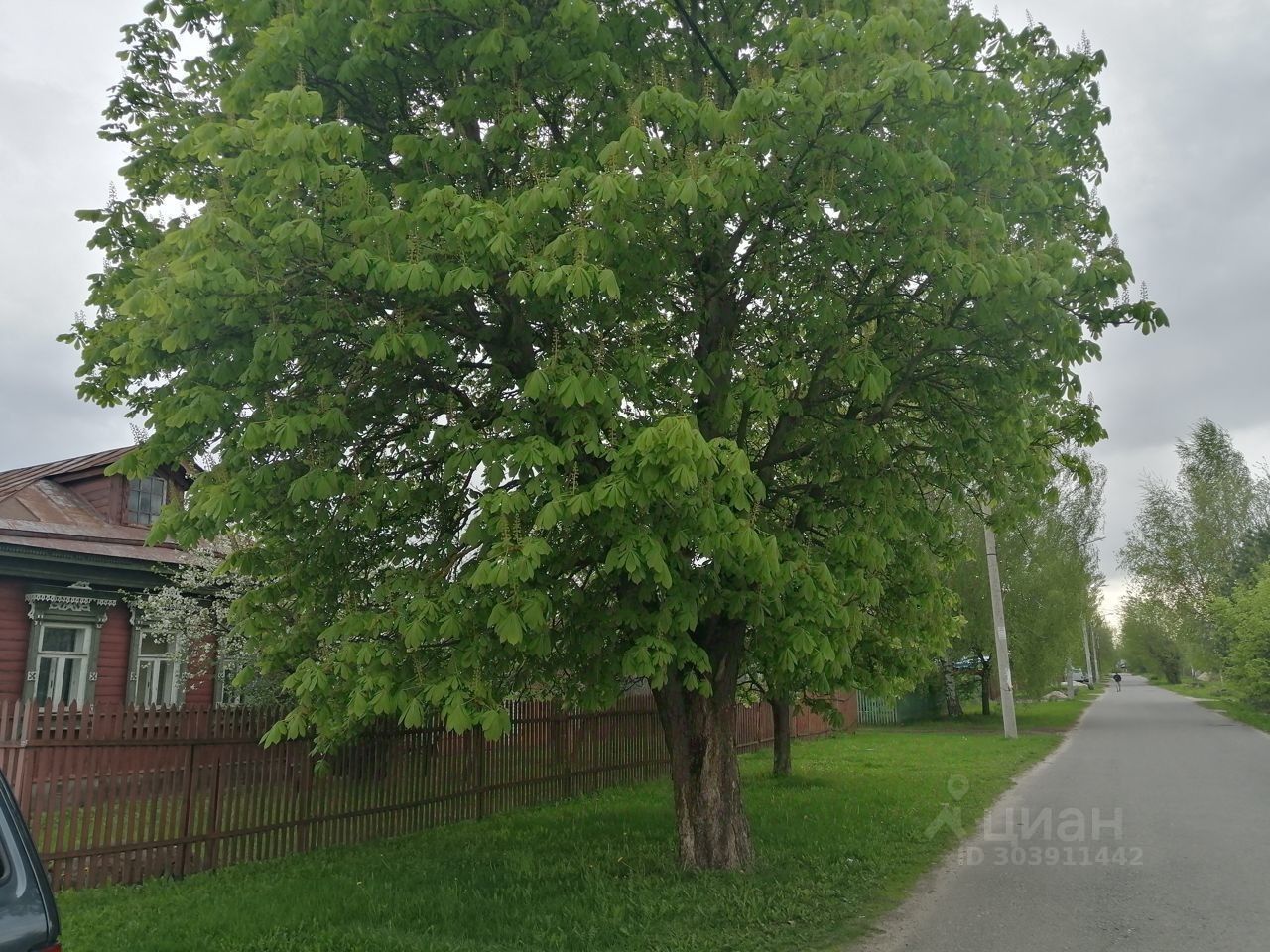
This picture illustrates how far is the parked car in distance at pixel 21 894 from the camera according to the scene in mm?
2670

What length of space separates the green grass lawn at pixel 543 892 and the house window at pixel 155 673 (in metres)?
7.62

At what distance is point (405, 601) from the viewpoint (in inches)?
244

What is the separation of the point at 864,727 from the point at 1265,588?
12.9m

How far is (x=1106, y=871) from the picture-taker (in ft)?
29.2

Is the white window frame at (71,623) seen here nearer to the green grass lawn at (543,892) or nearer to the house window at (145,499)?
the house window at (145,499)

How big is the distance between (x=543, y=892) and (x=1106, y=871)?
5269mm

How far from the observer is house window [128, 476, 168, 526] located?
58.3 ft

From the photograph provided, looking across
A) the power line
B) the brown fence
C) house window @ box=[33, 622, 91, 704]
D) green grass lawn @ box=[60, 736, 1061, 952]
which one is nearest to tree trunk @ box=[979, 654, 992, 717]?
green grass lawn @ box=[60, 736, 1061, 952]

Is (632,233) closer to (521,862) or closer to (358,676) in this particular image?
(358,676)

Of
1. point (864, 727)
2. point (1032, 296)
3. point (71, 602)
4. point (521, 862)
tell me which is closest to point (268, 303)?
point (1032, 296)

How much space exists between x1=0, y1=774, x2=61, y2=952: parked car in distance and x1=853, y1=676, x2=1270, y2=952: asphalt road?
17.5 feet

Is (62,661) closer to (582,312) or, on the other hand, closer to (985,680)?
(582,312)

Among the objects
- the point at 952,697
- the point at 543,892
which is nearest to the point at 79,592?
the point at 543,892

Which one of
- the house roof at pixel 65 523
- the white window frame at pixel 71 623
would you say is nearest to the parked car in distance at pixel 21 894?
the house roof at pixel 65 523
